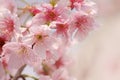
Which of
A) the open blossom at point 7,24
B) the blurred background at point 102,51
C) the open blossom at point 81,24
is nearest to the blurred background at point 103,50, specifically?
the blurred background at point 102,51

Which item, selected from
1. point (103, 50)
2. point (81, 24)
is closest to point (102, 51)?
point (103, 50)

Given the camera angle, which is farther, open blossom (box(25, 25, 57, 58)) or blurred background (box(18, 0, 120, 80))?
blurred background (box(18, 0, 120, 80))

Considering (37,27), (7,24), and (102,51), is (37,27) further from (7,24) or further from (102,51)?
(102,51)

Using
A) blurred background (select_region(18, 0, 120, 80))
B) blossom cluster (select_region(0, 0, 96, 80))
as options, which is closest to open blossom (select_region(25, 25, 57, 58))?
blossom cluster (select_region(0, 0, 96, 80))

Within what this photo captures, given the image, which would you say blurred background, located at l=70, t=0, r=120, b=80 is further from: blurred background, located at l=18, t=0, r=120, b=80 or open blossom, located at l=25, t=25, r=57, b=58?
open blossom, located at l=25, t=25, r=57, b=58

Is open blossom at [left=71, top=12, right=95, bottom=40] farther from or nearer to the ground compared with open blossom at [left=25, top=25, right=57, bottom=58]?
farther from the ground

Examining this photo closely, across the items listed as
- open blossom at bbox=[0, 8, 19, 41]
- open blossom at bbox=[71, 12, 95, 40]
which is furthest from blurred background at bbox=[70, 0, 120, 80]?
open blossom at bbox=[0, 8, 19, 41]
